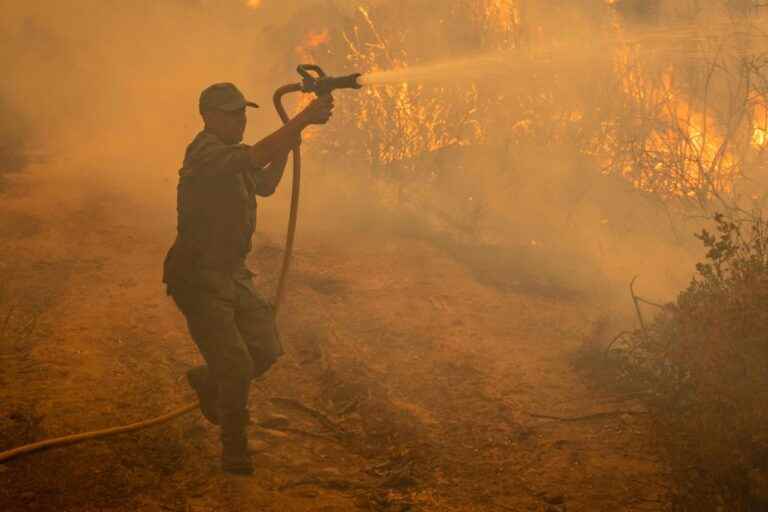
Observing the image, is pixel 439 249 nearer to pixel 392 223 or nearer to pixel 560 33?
pixel 392 223

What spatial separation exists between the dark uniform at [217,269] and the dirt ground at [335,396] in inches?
17.0

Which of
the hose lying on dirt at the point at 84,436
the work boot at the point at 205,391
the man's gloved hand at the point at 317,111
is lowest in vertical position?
the hose lying on dirt at the point at 84,436

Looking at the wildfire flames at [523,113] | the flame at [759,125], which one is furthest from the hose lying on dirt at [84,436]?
the flame at [759,125]

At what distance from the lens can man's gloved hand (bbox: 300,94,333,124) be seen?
142 inches

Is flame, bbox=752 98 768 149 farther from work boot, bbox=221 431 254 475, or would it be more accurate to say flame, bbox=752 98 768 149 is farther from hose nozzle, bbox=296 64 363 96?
work boot, bbox=221 431 254 475

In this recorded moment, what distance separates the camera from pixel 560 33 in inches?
412

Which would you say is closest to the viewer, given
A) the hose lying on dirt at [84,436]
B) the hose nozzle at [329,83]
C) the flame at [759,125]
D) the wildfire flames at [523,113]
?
the hose lying on dirt at [84,436]

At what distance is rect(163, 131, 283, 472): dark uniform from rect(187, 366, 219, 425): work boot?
106mm

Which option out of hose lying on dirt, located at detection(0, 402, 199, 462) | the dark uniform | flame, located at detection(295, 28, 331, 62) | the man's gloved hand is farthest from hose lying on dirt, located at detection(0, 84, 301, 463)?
flame, located at detection(295, 28, 331, 62)

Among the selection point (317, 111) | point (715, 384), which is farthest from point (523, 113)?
point (317, 111)

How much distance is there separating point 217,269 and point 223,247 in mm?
116

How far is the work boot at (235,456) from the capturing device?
3.68m

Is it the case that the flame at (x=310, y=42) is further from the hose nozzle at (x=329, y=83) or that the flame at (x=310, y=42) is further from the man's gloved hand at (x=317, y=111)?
the man's gloved hand at (x=317, y=111)

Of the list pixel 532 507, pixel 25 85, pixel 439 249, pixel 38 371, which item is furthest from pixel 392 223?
pixel 25 85
